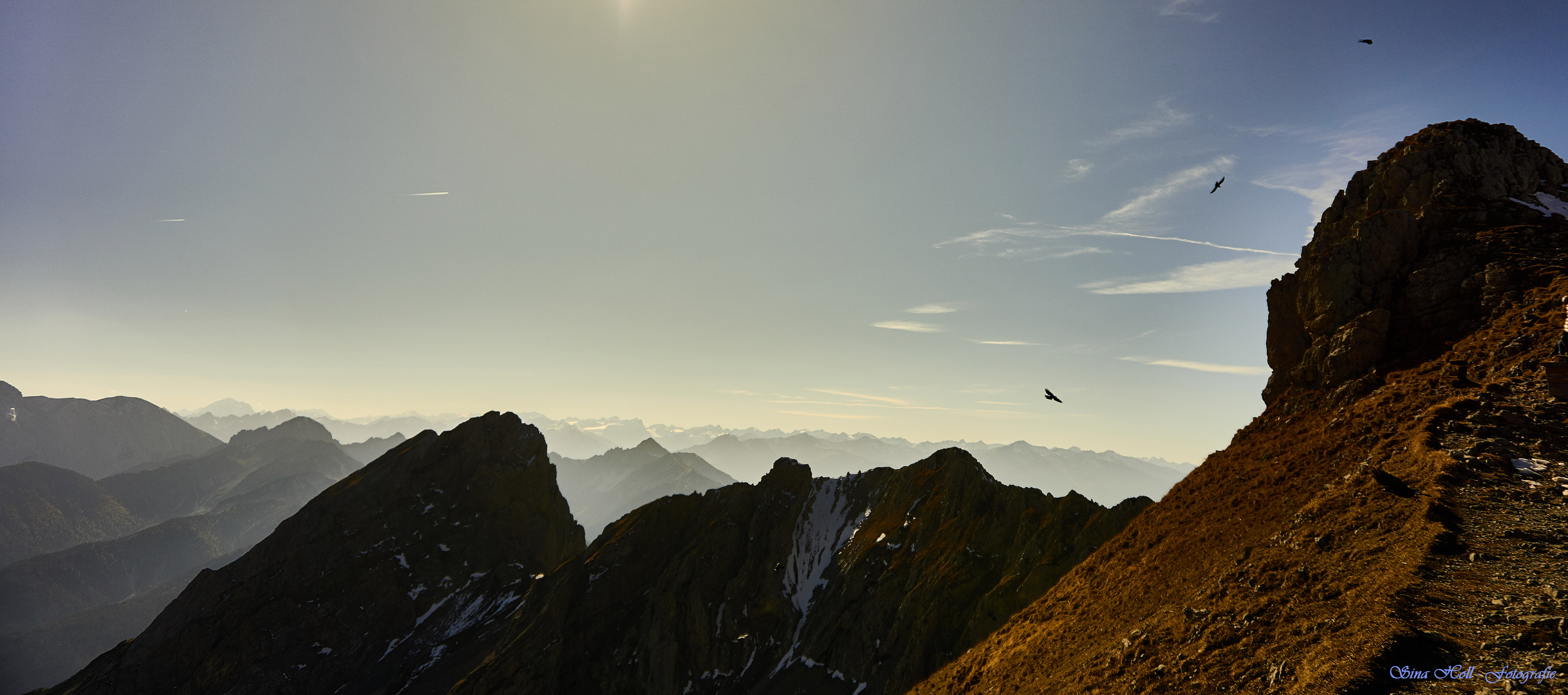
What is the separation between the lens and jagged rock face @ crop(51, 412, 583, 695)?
12075 cm

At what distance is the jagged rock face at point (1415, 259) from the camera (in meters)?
32.6

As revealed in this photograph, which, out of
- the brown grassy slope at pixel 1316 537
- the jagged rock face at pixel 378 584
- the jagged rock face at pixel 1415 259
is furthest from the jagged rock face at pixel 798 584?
the jagged rock face at pixel 1415 259

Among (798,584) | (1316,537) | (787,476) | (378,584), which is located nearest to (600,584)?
(798,584)

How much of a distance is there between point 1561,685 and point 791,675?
83575 millimetres

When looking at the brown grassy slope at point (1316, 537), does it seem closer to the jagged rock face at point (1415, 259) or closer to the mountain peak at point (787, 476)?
the jagged rock face at point (1415, 259)

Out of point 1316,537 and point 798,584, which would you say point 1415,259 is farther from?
point 798,584

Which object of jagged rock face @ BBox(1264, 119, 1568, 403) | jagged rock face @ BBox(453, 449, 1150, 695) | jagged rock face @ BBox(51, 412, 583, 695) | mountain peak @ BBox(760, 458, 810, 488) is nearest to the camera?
jagged rock face @ BBox(1264, 119, 1568, 403)

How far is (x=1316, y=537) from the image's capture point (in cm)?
2527

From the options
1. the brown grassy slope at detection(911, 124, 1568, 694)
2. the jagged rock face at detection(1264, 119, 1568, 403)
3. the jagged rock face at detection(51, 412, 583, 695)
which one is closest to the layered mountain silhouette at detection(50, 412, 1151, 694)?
the jagged rock face at detection(51, 412, 583, 695)

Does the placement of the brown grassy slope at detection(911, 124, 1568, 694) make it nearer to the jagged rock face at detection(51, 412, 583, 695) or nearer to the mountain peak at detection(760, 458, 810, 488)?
the mountain peak at detection(760, 458, 810, 488)

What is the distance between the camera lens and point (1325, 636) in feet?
63.7

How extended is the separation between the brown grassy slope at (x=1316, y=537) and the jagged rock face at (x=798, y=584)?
116 feet

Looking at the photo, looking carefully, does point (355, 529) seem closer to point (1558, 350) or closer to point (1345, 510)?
point (1345, 510)

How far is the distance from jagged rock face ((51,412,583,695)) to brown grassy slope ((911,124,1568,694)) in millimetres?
123745
